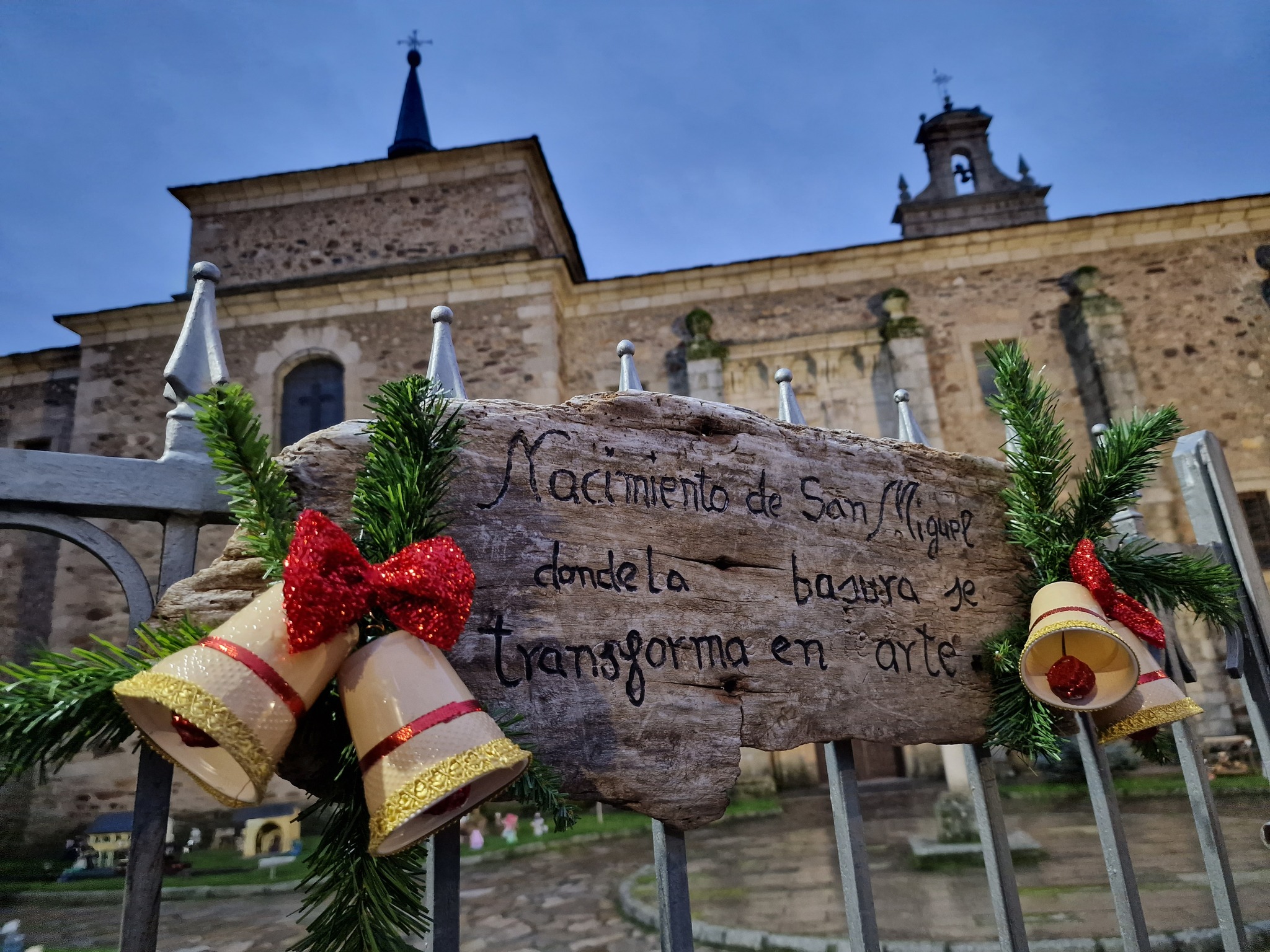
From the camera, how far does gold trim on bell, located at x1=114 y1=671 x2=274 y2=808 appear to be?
0.88 metres

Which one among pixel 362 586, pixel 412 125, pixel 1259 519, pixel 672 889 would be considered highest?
pixel 412 125

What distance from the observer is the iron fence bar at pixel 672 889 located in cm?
143

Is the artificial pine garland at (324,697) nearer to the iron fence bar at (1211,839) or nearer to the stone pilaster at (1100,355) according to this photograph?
the iron fence bar at (1211,839)

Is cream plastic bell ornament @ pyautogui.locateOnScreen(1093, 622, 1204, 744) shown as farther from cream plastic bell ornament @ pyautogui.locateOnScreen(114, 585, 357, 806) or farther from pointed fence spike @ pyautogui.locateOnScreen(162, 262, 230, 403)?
pointed fence spike @ pyautogui.locateOnScreen(162, 262, 230, 403)

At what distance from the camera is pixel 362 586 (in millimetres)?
1017

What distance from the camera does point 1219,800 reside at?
7133 mm

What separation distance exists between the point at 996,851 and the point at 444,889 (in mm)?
1363

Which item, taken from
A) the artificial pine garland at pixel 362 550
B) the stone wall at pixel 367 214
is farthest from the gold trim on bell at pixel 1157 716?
the stone wall at pixel 367 214

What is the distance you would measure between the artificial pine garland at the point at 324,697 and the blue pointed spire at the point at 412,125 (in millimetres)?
15231

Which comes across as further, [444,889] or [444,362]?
[444,362]

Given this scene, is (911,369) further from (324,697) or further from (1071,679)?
(324,697)

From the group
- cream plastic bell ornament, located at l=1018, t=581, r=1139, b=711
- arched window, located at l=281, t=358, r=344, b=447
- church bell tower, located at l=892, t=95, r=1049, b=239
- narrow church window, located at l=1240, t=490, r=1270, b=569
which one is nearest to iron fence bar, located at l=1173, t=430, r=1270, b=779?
cream plastic bell ornament, located at l=1018, t=581, r=1139, b=711

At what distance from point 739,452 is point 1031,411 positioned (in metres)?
0.79

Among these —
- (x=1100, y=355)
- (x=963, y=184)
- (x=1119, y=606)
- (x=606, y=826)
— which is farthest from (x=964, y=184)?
(x=1119, y=606)
